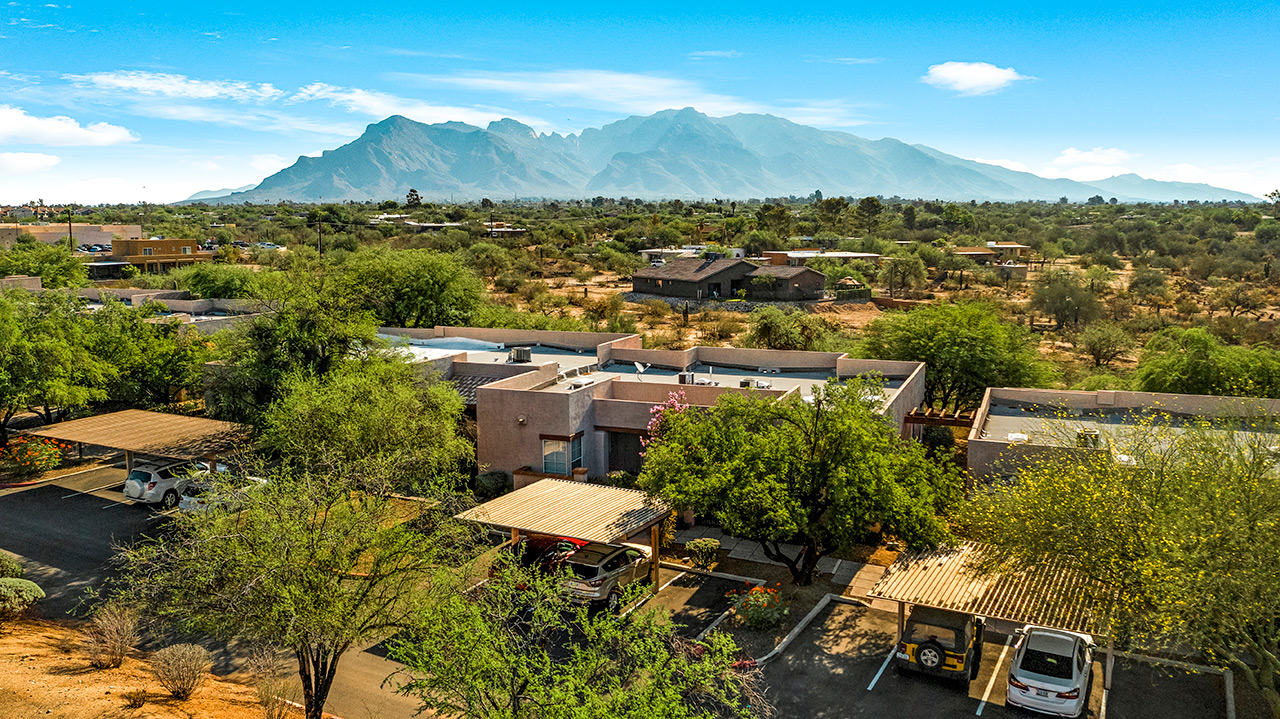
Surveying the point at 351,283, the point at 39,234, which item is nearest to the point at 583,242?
the point at 39,234

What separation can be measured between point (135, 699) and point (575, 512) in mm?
9175

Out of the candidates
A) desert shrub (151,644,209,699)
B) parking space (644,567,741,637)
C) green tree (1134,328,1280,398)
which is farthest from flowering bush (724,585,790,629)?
green tree (1134,328,1280,398)

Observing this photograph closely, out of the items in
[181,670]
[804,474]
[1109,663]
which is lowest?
[1109,663]

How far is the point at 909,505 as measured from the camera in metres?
17.8

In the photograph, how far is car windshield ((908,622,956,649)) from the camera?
1562 cm

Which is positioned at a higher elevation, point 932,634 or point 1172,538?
point 1172,538

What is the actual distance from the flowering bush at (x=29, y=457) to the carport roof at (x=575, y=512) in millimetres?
20034

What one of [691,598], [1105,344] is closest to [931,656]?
[691,598]

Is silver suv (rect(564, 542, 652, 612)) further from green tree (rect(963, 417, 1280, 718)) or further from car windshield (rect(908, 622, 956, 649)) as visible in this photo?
green tree (rect(963, 417, 1280, 718))

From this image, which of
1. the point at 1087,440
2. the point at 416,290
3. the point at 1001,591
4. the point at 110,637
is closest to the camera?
the point at 1001,591

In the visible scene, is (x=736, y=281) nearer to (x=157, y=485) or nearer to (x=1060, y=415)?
(x=1060, y=415)

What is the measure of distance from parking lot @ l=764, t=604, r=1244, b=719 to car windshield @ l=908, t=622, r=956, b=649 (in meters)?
0.76

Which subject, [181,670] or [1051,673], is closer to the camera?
[1051,673]

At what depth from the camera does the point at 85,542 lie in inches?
909
